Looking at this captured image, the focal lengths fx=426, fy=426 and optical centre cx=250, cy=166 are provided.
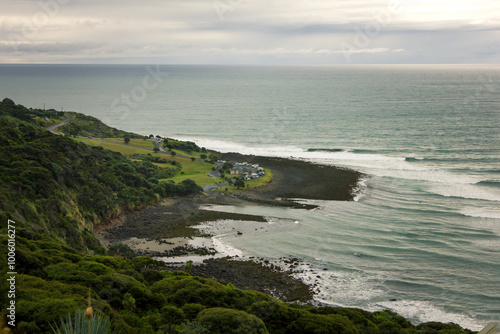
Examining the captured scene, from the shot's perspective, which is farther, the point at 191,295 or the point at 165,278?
the point at 165,278

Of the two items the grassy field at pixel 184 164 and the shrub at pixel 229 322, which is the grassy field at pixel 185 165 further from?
the shrub at pixel 229 322

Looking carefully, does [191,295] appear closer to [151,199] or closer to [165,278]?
[165,278]

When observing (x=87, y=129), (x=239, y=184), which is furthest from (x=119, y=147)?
(x=239, y=184)

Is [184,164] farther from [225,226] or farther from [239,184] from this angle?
[225,226]

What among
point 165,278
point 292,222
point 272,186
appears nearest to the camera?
point 165,278

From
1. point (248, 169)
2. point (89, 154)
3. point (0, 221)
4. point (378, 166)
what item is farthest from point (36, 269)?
point (378, 166)
